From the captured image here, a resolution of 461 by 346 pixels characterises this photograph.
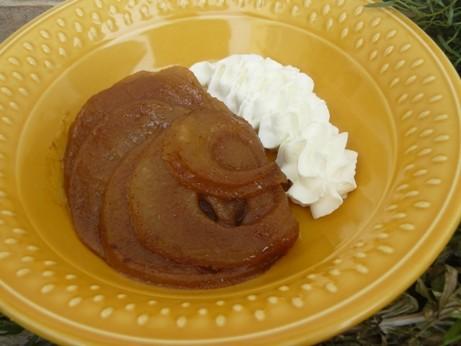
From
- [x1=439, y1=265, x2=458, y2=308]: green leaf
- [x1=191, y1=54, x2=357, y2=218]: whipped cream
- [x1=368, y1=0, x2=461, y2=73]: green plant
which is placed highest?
[x1=368, y1=0, x2=461, y2=73]: green plant

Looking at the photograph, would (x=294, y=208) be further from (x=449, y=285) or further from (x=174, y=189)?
(x=449, y=285)

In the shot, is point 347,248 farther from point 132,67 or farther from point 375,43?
point 132,67

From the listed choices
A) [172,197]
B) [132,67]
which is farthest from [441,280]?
[132,67]

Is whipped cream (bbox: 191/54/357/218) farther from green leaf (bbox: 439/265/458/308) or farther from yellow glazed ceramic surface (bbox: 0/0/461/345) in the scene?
green leaf (bbox: 439/265/458/308)

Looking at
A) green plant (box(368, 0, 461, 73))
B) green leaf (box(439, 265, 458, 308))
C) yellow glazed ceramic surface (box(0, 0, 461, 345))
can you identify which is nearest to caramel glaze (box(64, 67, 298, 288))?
yellow glazed ceramic surface (box(0, 0, 461, 345))

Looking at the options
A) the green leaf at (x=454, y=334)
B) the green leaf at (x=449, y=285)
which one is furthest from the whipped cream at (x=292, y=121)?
the green leaf at (x=454, y=334)

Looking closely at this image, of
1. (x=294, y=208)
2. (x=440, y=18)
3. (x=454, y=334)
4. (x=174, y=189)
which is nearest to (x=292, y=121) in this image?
(x=294, y=208)
